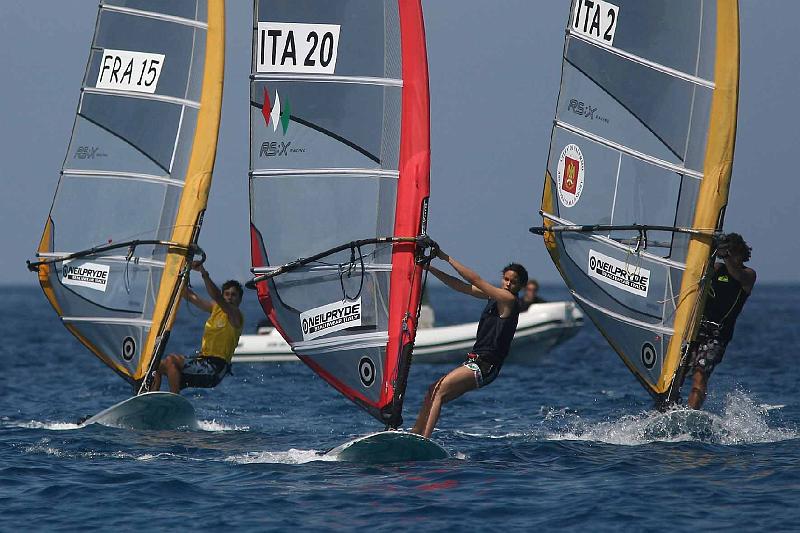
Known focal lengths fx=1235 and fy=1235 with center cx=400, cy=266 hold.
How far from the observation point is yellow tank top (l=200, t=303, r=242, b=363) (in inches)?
508

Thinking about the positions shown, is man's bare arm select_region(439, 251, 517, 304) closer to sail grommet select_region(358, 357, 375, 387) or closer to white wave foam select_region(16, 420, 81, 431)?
sail grommet select_region(358, 357, 375, 387)

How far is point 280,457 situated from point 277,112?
2.92 m

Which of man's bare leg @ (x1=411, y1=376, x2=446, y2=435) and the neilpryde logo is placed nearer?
man's bare leg @ (x1=411, y1=376, x2=446, y2=435)

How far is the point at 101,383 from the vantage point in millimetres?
19516

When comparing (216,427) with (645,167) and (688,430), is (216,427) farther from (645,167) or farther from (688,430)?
(645,167)

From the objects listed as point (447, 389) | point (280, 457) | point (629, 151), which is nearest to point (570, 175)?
point (629, 151)

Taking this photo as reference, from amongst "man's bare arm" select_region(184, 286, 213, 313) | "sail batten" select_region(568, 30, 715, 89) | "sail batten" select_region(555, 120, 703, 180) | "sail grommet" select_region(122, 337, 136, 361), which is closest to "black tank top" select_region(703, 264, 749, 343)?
"sail batten" select_region(555, 120, 703, 180)

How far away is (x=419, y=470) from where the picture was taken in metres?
9.59

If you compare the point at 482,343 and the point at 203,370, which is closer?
the point at 482,343

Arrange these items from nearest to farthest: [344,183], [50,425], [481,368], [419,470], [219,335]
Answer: [419,470] → [481,368] → [344,183] → [219,335] → [50,425]

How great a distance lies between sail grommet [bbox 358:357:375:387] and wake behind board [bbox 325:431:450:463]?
52 cm

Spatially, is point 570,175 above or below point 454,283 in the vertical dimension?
above

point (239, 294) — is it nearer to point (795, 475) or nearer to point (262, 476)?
point (262, 476)

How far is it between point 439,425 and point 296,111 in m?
4.51
